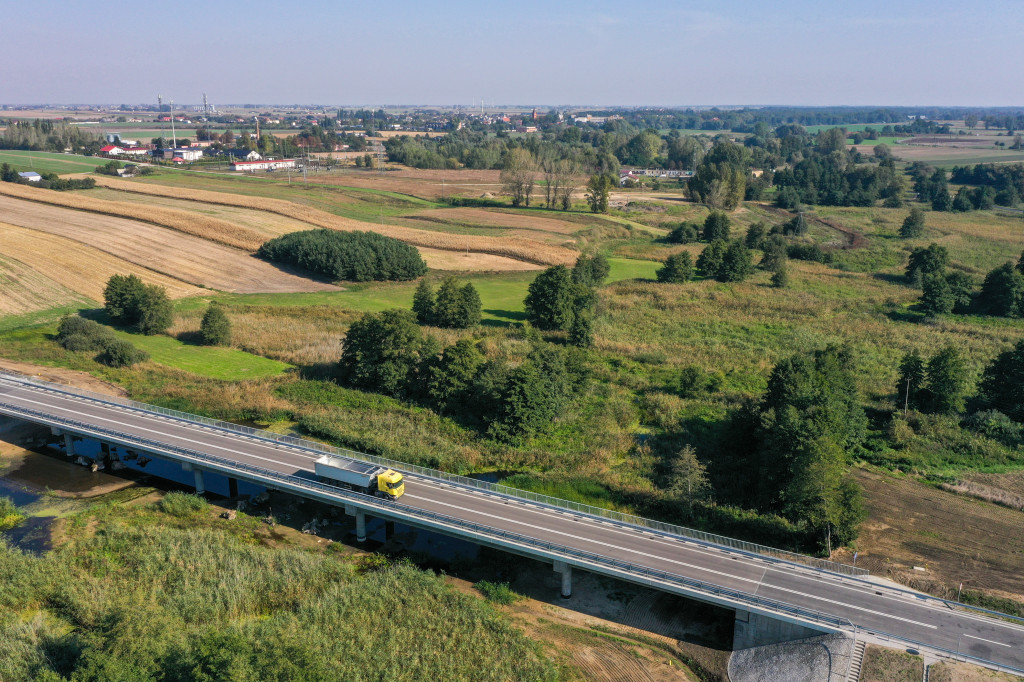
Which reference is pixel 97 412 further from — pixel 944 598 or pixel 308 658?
pixel 944 598

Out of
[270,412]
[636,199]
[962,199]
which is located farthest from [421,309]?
[962,199]

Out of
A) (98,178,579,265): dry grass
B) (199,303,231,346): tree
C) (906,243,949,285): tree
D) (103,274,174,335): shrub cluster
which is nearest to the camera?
(199,303,231,346): tree

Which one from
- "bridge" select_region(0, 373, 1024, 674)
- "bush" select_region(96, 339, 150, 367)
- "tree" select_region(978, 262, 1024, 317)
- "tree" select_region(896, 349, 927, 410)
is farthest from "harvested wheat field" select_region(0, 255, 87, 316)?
"tree" select_region(978, 262, 1024, 317)

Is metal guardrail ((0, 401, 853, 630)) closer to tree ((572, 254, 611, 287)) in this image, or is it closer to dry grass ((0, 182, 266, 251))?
tree ((572, 254, 611, 287))

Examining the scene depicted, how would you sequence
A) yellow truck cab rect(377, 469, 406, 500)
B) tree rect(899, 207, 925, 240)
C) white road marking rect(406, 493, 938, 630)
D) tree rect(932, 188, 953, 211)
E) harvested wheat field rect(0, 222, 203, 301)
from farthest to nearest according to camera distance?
tree rect(932, 188, 953, 211) < tree rect(899, 207, 925, 240) < harvested wheat field rect(0, 222, 203, 301) < yellow truck cab rect(377, 469, 406, 500) < white road marking rect(406, 493, 938, 630)

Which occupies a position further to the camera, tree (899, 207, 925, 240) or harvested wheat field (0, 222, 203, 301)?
tree (899, 207, 925, 240)

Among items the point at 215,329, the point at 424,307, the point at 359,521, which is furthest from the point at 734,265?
the point at 359,521
